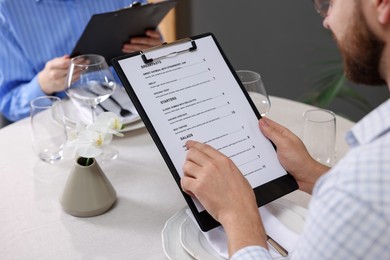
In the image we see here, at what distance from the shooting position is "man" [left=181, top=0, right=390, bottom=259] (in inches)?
23.3

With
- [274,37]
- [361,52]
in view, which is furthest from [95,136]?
[274,37]

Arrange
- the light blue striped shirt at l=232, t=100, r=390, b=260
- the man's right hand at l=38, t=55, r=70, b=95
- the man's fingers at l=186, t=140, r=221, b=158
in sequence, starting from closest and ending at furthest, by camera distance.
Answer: the light blue striped shirt at l=232, t=100, r=390, b=260
the man's fingers at l=186, t=140, r=221, b=158
the man's right hand at l=38, t=55, r=70, b=95

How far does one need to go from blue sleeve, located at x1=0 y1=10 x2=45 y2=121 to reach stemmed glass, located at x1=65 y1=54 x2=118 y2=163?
1.51 feet

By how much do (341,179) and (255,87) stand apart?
0.67 meters

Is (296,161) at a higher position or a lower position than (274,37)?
higher

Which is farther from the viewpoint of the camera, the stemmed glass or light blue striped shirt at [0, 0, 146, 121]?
light blue striped shirt at [0, 0, 146, 121]

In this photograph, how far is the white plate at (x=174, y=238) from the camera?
93cm

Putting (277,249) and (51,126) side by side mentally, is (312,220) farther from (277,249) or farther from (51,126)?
(51,126)

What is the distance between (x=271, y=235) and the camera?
0.96m

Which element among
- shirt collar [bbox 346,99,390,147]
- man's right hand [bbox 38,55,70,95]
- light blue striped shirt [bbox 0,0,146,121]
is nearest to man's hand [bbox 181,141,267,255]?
shirt collar [bbox 346,99,390,147]

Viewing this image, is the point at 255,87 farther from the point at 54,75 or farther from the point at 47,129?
the point at 54,75

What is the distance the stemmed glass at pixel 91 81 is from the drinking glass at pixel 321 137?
1.61 feet

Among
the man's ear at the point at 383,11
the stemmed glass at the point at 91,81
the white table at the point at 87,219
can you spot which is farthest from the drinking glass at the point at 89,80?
the man's ear at the point at 383,11

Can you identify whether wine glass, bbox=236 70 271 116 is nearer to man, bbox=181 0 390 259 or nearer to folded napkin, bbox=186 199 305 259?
man, bbox=181 0 390 259
